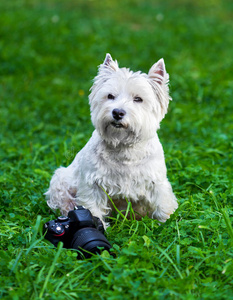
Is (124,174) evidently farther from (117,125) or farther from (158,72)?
(158,72)

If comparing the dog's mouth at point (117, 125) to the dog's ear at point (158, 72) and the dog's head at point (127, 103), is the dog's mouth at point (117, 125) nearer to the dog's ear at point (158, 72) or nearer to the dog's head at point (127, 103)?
the dog's head at point (127, 103)

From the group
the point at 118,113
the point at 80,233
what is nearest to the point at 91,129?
the point at 118,113

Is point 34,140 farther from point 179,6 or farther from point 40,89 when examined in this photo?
point 179,6

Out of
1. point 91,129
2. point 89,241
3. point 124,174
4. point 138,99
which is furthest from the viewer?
point 91,129

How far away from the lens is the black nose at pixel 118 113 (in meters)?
3.37

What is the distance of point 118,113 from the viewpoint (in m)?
3.38

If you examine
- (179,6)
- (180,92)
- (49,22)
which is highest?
(179,6)

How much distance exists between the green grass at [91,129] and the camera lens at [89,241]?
83 millimetres

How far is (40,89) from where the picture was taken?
7.68 metres

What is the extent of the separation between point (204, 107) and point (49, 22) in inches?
194

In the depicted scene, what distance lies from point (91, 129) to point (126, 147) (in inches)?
101

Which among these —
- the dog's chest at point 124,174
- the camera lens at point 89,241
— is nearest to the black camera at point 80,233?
the camera lens at point 89,241

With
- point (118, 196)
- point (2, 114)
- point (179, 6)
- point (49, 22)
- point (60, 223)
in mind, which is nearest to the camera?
point (60, 223)

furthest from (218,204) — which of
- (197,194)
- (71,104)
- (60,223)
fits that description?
(71,104)
